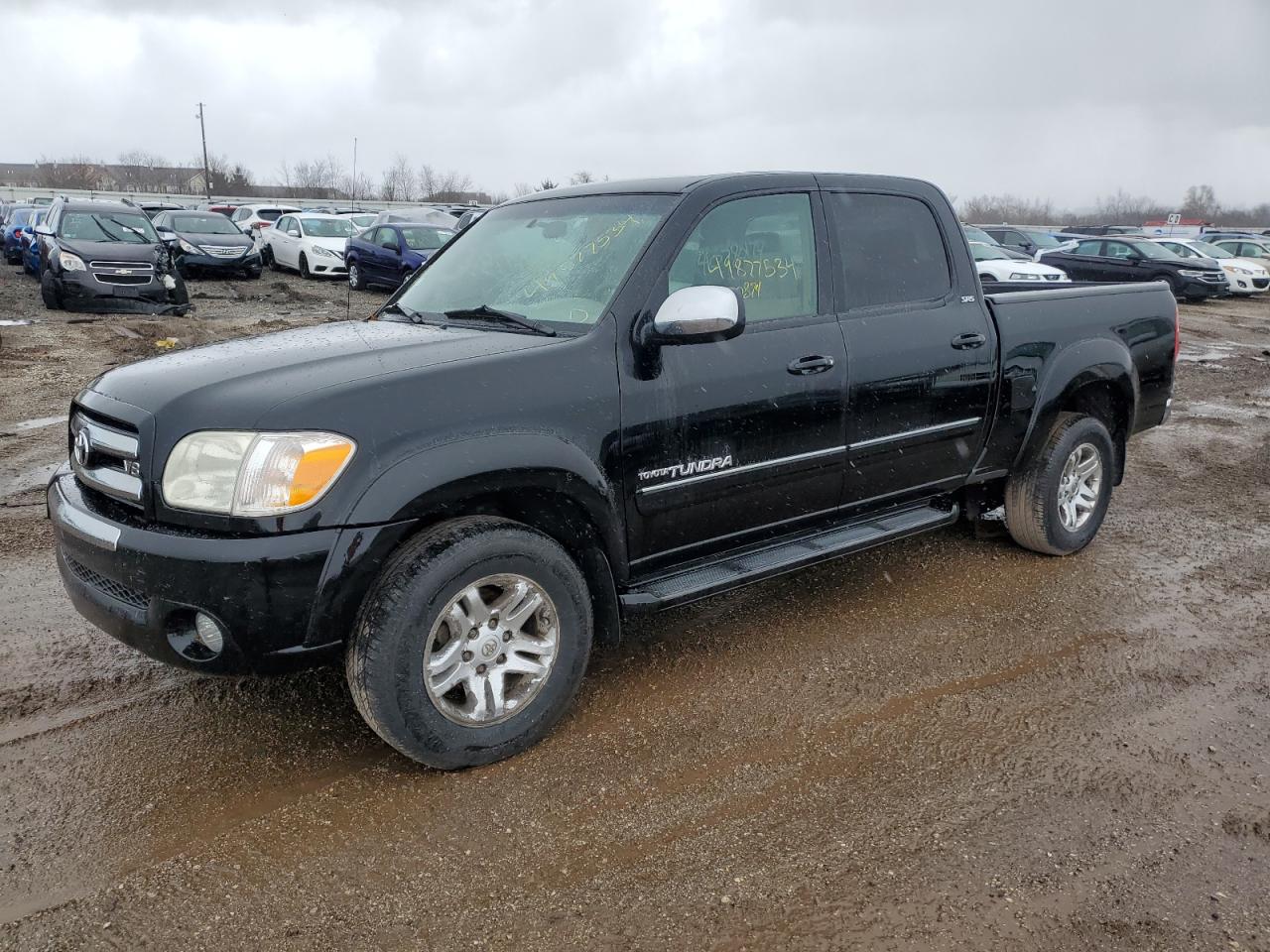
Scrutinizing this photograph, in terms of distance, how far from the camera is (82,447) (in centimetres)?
317

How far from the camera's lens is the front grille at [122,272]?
1370cm

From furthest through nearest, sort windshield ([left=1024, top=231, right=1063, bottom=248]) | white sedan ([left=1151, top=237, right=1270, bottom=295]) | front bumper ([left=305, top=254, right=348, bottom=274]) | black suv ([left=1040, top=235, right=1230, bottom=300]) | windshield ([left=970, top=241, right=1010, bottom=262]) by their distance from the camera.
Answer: windshield ([left=1024, top=231, right=1063, bottom=248]) → white sedan ([left=1151, top=237, right=1270, bottom=295]) → black suv ([left=1040, top=235, right=1230, bottom=300]) → front bumper ([left=305, top=254, right=348, bottom=274]) → windshield ([left=970, top=241, right=1010, bottom=262])

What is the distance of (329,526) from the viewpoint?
2768 mm

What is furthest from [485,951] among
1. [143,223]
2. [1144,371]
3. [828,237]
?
[143,223]

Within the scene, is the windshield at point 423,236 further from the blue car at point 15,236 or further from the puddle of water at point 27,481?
the puddle of water at point 27,481

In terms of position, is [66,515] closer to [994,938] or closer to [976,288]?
[994,938]

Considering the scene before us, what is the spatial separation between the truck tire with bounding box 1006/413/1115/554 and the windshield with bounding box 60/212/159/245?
43.8 ft

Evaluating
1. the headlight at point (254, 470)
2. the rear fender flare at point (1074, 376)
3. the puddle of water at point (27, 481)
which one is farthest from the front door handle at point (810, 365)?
the puddle of water at point (27, 481)

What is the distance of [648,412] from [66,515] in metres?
1.90

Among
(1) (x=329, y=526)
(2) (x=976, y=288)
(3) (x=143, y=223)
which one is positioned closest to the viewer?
(1) (x=329, y=526)

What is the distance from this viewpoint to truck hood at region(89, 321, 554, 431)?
2.85 m

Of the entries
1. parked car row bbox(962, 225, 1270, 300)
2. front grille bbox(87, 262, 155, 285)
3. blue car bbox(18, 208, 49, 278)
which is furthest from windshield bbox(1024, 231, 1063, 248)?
blue car bbox(18, 208, 49, 278)

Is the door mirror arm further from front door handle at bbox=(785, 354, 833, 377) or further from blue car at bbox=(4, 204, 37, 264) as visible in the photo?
blue car at bbox=(4, 204, 37, 264)

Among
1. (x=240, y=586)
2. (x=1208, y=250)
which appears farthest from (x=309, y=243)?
(x=1208, y=250)
